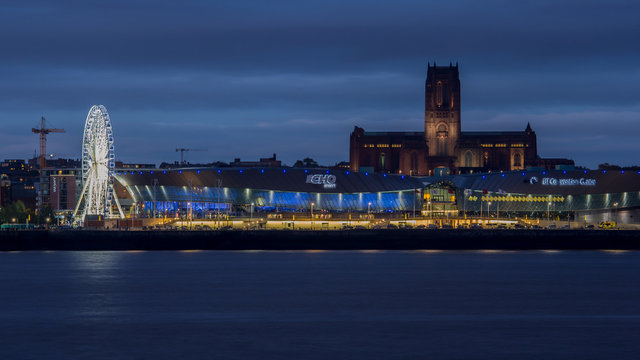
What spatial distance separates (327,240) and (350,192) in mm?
56835

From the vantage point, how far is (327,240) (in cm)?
13025

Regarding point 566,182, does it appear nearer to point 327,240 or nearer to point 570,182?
point 570,182

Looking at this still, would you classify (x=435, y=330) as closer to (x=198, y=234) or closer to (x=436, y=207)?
(x=198, y=234)

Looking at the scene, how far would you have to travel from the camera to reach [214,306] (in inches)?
2608

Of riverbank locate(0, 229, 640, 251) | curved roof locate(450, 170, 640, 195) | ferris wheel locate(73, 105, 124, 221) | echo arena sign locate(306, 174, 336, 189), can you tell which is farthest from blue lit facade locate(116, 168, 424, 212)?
riverbank locate(0, 229, 640, 251)

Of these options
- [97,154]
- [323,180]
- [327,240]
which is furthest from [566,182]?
[97,154]

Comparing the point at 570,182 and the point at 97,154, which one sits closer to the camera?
the point at 97,154

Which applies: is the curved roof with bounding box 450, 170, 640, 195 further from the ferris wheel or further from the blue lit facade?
the ferris wheel

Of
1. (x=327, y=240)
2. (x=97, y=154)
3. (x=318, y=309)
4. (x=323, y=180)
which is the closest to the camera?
(x=318, y=309)

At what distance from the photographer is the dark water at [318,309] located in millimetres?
50250

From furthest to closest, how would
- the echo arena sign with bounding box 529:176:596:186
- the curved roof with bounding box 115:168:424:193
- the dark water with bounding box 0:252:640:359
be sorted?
1. the echo arena sign with bounding box 529:176:596:186
2. the curved roof with bounding box 115:168:424:193
3. the dark water with bounding box 0:252:640:359

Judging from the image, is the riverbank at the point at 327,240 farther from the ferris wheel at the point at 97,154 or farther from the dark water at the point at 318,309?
the dark water at the point at 318,309

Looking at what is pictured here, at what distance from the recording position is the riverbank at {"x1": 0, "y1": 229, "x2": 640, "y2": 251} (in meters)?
125

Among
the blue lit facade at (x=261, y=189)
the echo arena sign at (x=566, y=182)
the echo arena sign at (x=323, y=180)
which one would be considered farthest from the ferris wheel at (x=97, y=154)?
the echo arena sign at (x=566, y=182)
